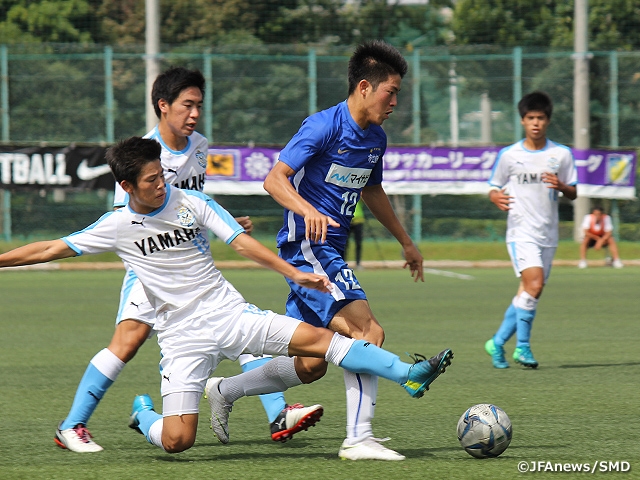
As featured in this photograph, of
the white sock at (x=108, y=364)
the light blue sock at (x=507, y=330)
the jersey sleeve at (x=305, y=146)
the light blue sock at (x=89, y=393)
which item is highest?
the jersey sleeve at (x=305, y=146)

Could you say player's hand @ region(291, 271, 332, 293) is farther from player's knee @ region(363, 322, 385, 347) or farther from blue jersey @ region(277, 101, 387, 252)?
blue jersey @ region(277, 101, 387, 252)

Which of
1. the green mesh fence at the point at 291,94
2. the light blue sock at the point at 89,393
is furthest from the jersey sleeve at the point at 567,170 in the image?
the green mesh fence at the point at 291,94

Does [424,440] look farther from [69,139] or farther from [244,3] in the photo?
[244,3]

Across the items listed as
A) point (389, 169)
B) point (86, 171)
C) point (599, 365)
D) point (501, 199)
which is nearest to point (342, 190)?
point (501, 199)

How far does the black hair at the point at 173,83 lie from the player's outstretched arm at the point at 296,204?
102 centimetres

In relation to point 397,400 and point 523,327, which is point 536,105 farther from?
point 397,400

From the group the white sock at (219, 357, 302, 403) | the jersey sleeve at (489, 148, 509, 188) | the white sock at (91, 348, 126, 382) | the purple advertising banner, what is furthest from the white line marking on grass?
the white sock at (91, 348, 126, 382)

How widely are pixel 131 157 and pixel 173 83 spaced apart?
3.34 ft

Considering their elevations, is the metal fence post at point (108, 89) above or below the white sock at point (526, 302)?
above

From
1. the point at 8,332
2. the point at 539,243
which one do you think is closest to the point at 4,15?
the point at 8,332

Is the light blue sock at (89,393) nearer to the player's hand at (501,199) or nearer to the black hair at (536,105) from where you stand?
the player's hand at (501,199)

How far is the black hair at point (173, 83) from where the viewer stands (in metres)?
5.82

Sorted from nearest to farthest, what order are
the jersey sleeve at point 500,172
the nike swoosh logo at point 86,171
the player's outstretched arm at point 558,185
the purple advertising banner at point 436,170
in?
the player's outstretched arm at point 558,185 < the jersey sleeve at point 500,172 < the nike swoosh logo at point 86,171 < the purple advertising banner at point 436,170

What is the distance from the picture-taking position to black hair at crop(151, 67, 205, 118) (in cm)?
582
